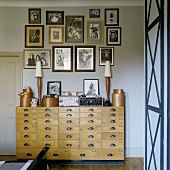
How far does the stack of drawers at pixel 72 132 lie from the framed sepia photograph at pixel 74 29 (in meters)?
1.50

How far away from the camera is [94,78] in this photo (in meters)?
4.88

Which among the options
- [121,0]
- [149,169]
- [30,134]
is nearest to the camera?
[149,169]

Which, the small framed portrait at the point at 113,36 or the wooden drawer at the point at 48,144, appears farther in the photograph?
the small framed portrait at the point at 113,36

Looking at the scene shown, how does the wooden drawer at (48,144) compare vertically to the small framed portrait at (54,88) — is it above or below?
below

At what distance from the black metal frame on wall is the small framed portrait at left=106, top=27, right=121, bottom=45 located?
53.0 inches

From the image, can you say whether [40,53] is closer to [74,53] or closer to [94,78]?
[74,53]

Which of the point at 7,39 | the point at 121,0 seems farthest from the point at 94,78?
the point at 7,39

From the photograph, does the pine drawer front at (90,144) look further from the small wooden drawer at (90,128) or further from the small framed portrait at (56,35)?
the small framed portrait at (56,35)

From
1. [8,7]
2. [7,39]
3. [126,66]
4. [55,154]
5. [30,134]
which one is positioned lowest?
[55,154]

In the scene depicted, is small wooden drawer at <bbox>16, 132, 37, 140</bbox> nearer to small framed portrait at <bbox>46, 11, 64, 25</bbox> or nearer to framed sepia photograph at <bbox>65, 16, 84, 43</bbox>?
framed sepia photograph at <bbox>65, 16, 84, 43</bbox>

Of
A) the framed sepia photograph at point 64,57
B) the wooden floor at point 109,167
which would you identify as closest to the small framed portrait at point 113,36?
the framed sepia photograph at point 64,57

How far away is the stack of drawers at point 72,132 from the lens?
169 inches

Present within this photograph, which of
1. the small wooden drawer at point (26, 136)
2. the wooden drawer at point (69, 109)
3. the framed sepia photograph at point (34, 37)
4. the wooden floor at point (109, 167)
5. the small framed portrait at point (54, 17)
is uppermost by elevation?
the small framed portrait at point (54, 17)

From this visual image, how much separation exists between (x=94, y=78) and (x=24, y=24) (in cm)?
187
